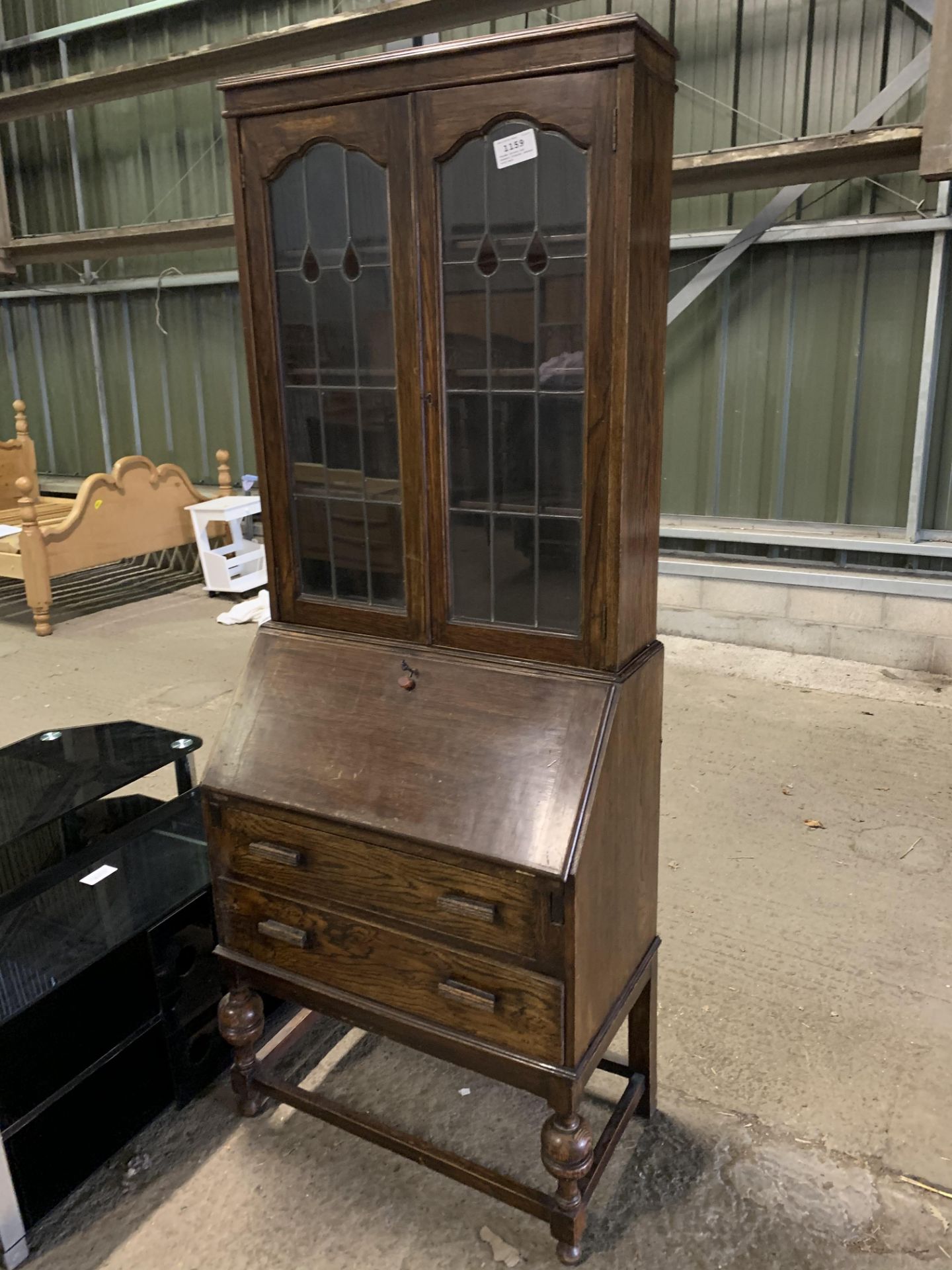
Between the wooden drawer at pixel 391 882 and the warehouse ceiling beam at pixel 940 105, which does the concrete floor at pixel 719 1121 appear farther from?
the warehouse ceiling beam at pixel 940 105

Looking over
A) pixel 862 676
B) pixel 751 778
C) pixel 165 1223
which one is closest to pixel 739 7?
pixel 862 676

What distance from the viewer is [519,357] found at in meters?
1.40

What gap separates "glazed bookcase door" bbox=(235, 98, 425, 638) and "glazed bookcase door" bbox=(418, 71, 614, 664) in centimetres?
5

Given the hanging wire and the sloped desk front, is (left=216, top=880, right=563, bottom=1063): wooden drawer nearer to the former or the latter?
the sloped desk front

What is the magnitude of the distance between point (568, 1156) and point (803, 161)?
139 inches

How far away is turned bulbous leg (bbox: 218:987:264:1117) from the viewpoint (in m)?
1.81

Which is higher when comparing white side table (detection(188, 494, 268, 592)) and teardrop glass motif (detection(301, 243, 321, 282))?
teardrop glass motif (detection(301, 243, 321, 282))

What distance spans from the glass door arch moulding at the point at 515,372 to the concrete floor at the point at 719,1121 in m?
1.08

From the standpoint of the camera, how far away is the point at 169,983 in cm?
186

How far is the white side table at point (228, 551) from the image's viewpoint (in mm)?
5785

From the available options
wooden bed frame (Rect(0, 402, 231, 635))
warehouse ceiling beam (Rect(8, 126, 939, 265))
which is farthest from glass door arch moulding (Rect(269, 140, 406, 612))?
wooden bed frame (Rect(0, 402, 231, 635))

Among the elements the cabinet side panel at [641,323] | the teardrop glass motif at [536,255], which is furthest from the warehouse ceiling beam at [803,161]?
the teardrop glass motif at [536,255]

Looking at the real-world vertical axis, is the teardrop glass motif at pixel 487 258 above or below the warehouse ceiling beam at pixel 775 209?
below

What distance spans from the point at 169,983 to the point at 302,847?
517 millimetres
